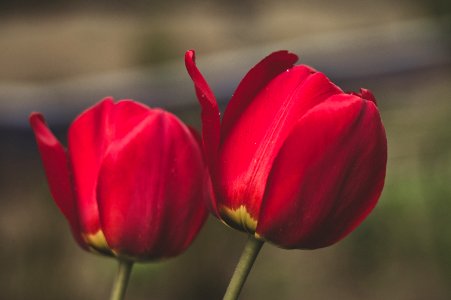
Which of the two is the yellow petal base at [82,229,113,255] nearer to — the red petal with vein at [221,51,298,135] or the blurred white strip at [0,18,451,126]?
the red petal with vein at [221,51,298,135]

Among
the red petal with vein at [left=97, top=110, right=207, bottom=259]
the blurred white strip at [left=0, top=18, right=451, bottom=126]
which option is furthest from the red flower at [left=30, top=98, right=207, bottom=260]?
the blurred white strip at [left=0, top=18, right=451, bottom=126]

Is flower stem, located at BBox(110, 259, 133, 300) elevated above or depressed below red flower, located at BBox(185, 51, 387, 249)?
below

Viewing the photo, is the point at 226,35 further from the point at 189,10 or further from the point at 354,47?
the point at 354,47

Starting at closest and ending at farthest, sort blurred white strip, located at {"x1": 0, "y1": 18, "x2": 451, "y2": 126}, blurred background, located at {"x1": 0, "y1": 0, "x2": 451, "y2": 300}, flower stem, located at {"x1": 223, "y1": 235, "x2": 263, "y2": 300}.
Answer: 1. flower stem, located at {"x1": 223, "y1": 235, "x2": 263, "y2": 300}
2. blurred background, located at {"x1": 0, "y1": 0, "x2": 451, "y2": 300}
3. blurred white strip, located at {"x1": 0, "y1": 18, "x2": 451, "y2": 126}

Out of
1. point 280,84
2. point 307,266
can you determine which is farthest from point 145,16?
point 280,84

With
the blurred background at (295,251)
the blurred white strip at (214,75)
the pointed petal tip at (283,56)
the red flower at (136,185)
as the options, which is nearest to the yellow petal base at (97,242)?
the red flower at (136,185)

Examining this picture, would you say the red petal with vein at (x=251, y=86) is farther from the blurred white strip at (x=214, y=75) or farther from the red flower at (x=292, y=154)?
the blurred white strip at (x=214, y=75)

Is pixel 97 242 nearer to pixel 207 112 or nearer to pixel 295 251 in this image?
pixel 207 112

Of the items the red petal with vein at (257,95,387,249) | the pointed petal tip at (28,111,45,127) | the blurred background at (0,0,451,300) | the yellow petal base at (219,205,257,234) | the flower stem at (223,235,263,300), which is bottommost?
the blurred background at (0,0,451,300)
